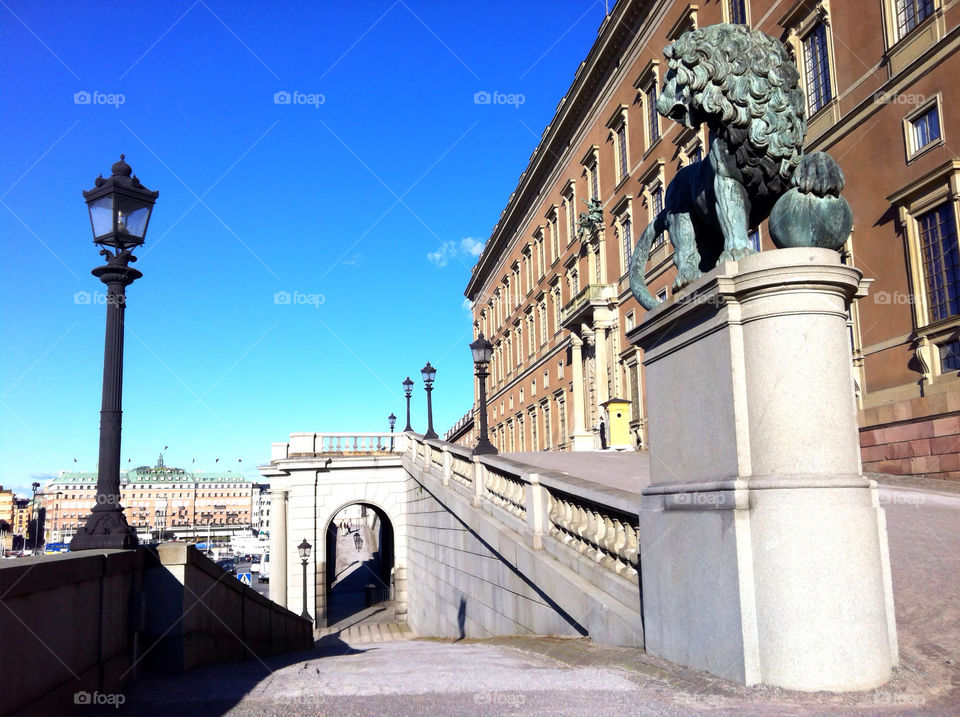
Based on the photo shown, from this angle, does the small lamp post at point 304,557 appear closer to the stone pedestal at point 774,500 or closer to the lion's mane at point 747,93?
the stone pedestal at point 774,500

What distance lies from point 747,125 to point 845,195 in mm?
15809

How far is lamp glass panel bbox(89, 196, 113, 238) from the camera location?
21.0 feet

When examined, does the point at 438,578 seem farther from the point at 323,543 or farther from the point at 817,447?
the point at 817,447

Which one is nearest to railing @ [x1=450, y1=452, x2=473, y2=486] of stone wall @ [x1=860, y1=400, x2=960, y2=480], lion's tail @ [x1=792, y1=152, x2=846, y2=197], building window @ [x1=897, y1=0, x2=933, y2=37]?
stone wall @ [x1=860, y1=400, x2=960, y2=480]

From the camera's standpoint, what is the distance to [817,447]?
15.3 feet

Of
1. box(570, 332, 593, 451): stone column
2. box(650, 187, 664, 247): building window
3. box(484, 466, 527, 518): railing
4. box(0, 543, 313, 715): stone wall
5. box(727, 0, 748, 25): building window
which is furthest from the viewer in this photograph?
box(570, 332, 593, 451): stone column

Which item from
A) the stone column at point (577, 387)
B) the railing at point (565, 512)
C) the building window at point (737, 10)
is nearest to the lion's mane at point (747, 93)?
the railing at point (565, 512)

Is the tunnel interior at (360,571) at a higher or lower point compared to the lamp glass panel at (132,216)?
lower

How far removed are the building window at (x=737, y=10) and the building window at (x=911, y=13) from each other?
298 inches

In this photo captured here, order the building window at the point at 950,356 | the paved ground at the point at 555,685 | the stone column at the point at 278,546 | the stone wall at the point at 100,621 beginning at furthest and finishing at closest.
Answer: the stone column at the point at 278,546 → the building window at the point at 950,356 → the paved ground at the point at 555,685 → the stone wall at the point at 100,621

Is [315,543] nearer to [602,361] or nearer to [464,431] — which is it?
[602,361]

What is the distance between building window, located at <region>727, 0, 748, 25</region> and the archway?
74.4ft

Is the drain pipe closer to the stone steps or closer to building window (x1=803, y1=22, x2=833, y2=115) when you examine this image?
the stone steps

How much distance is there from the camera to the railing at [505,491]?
1032 centimetres
